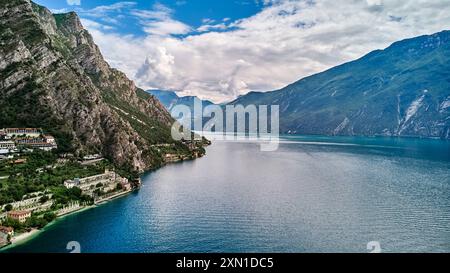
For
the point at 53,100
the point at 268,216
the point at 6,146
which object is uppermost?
the point at 53,100

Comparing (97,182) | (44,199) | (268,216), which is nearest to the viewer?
(268,216)

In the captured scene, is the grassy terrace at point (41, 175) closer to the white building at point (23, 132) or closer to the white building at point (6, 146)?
the white building at point (6, 146)

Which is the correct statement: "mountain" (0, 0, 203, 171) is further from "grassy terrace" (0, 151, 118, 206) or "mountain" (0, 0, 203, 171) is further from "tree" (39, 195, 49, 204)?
"tree" (39, 195, 49, 204)

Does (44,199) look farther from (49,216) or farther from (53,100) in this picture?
(53,100)

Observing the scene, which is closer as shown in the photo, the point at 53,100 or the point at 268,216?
the point at 268,216

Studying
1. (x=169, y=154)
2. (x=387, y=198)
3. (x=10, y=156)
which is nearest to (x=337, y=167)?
(x=387, y=198)

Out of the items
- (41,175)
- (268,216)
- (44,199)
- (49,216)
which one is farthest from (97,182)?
(268,216)

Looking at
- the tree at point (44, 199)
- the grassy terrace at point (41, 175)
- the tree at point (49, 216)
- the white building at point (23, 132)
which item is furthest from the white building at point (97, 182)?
the white building at point (23, 132)
